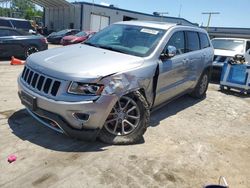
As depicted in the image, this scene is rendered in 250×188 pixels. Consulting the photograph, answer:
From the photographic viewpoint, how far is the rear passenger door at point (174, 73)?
512 cm

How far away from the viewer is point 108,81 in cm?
396

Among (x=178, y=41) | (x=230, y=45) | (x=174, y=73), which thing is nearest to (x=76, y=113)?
(x=174, y=73)

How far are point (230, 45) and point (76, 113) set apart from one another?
9.77m

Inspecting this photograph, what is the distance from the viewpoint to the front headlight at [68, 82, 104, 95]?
384 cm

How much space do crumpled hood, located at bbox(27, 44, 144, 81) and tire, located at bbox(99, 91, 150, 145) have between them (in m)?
0.47

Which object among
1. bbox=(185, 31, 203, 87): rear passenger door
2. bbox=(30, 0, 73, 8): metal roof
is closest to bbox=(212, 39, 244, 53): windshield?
bbox=(185, 31, 203, 87): rear passenger door

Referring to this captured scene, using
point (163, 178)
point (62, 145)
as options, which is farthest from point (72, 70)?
point (163, 178)

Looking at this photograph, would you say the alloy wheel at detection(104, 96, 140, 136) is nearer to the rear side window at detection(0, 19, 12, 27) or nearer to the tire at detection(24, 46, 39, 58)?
the tire at detection(24, 46, 39, 58)

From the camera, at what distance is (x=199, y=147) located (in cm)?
466

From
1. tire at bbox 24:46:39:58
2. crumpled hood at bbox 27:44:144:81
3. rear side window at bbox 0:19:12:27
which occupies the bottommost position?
tire at bbox 24:46:39:58

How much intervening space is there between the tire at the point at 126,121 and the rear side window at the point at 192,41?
227cm

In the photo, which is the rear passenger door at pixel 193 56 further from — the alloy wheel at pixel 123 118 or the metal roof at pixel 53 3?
the metal roof at pixel 53 3

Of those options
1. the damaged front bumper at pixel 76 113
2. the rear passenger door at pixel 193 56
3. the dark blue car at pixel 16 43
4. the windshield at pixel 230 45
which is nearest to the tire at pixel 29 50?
the dark blue car at pixel 16 43

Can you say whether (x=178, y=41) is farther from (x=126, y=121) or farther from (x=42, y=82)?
(x=42, y=82)
